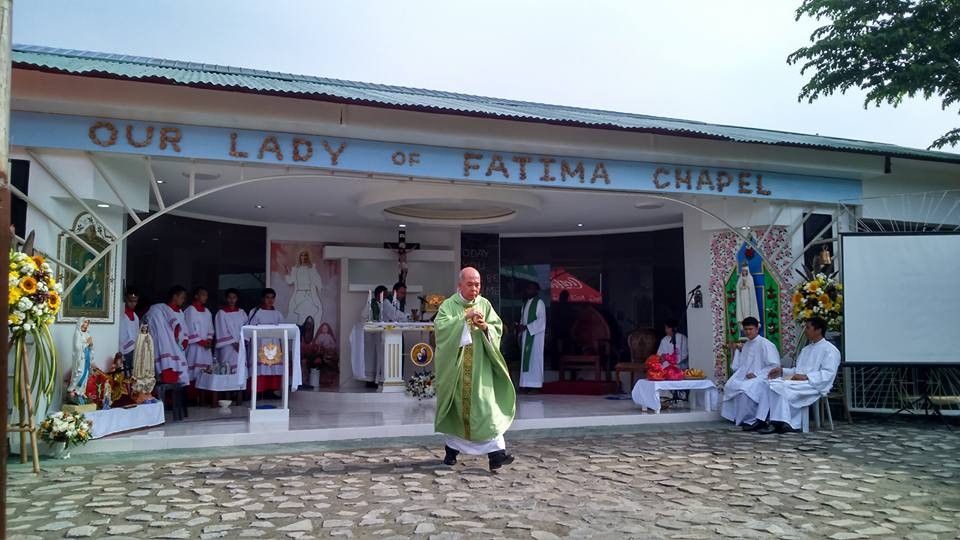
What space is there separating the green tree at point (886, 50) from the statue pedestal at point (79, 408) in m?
13.5

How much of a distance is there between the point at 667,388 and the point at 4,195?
8.74m

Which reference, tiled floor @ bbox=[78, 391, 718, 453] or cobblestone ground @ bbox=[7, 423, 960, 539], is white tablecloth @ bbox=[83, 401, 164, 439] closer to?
tiled floor @ bbox=[78, 391, 718, 453]

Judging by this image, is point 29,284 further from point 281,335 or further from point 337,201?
point 337,201

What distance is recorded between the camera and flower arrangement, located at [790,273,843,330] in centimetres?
1016

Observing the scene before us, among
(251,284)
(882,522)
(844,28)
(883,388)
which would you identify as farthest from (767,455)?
(844,28)

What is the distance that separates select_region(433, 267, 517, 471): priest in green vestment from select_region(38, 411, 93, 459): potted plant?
11.1 feet

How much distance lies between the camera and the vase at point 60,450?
7305 millimetres

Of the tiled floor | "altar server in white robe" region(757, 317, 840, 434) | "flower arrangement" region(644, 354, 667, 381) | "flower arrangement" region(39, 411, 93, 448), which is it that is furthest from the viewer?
"flower arrangement" region(644, 354, 667, 381)

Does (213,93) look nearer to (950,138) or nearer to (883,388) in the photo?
(883,388)

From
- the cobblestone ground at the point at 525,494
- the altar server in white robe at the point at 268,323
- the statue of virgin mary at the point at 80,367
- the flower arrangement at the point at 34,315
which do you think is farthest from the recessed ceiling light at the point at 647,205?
the flower arrangement at the point at 34,315

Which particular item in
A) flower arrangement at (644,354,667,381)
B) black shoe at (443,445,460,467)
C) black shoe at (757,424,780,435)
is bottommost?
black shoe at (757,424,780,435)

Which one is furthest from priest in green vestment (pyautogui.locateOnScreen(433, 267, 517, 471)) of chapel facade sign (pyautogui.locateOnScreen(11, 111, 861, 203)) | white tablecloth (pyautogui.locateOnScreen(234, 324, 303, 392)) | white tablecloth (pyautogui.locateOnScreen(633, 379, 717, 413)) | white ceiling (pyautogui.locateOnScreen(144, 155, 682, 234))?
white tablecloth (pyautogui.locateOnScreen(633, 379, 717, 413))

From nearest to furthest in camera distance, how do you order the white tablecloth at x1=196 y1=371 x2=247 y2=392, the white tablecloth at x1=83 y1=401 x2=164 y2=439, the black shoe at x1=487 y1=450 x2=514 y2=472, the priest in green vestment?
the black shoe at x1=487 y1=450 x2=514 y2=472 → the priest in green vestment → the white tablecloth at x1=83 y1=401 x2=164 y2=439 → the white tablecloth at x1=196 y1=371 x2=247 y2=392

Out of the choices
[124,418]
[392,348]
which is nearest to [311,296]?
[392,348]
